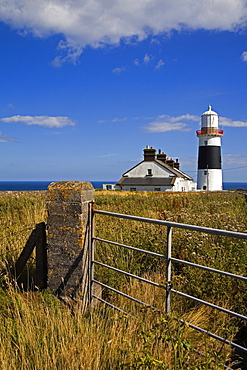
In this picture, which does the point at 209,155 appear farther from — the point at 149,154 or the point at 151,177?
the point at 151,177

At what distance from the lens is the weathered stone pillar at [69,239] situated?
4.29 metres

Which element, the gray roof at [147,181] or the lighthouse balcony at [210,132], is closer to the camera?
the gray roof at [147,181]

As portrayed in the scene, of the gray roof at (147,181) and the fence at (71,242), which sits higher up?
the gray roof at (147,181)

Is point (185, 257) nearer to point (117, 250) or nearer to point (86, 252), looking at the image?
point (117, 250)

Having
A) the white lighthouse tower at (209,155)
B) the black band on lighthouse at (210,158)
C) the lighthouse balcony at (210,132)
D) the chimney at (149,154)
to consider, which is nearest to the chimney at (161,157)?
the chimney at (149,154)

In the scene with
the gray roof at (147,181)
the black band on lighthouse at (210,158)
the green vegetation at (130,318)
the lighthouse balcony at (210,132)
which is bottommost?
the green vegetation at (130,318)

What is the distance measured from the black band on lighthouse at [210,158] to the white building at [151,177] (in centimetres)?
386

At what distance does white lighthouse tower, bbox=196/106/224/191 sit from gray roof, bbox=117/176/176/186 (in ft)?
15.4

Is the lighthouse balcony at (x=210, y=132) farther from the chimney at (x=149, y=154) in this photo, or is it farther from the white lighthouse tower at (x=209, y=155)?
the chimney at (x=149, y=154)

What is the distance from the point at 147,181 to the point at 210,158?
9.55 metres

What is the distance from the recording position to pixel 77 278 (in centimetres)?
431

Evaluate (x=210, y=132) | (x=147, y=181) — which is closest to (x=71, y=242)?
(x=147, y=181)

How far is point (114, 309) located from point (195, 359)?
48.3 inches

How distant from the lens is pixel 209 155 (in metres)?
48.0
